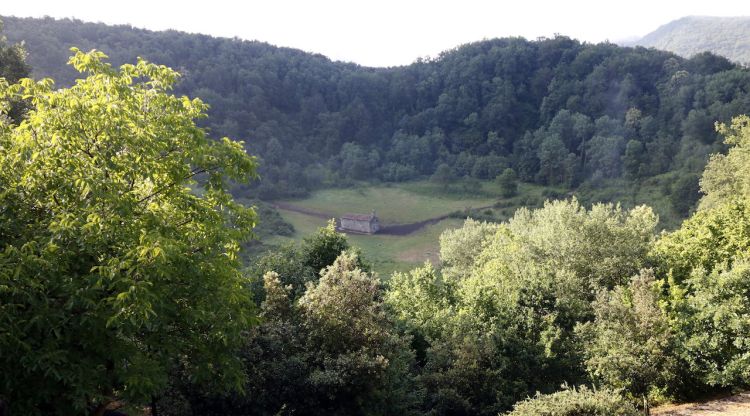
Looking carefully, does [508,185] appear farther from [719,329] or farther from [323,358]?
[323,358]

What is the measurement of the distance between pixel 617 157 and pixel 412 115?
68.8 metres

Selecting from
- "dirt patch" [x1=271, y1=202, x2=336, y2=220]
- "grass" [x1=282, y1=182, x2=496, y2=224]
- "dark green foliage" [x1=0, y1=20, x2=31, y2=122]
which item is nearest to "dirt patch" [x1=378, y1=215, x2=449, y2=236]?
"grass" [x1=282, y1=182, x2=496, y2=224]

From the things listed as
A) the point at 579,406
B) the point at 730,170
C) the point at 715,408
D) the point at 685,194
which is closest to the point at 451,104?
the point at 685,194

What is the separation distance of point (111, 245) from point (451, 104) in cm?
16489

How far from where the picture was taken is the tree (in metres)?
8.15

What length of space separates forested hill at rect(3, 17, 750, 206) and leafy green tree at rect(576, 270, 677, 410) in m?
97.4

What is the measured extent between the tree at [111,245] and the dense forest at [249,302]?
0.04 meters

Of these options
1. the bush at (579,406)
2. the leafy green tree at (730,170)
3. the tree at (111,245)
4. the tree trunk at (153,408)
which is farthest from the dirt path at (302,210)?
the tree at (111,245)

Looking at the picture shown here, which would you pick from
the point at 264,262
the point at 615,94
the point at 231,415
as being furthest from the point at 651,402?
the point at 615,94

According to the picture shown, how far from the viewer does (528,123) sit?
161 metres

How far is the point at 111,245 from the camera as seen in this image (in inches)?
361

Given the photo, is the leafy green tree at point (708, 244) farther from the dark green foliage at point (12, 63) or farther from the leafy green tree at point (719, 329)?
the dark green foliage at point (12, 63)

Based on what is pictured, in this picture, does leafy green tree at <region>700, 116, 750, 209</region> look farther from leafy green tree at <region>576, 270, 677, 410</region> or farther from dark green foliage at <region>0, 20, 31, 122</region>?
dark green foliage at <region>0, 20, 31, 122</region>

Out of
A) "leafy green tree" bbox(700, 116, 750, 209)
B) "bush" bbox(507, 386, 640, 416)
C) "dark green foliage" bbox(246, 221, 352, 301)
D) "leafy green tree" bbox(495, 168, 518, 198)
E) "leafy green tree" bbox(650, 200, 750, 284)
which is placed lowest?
"leafy green tree" bbox(495, 168, 518, 198)
